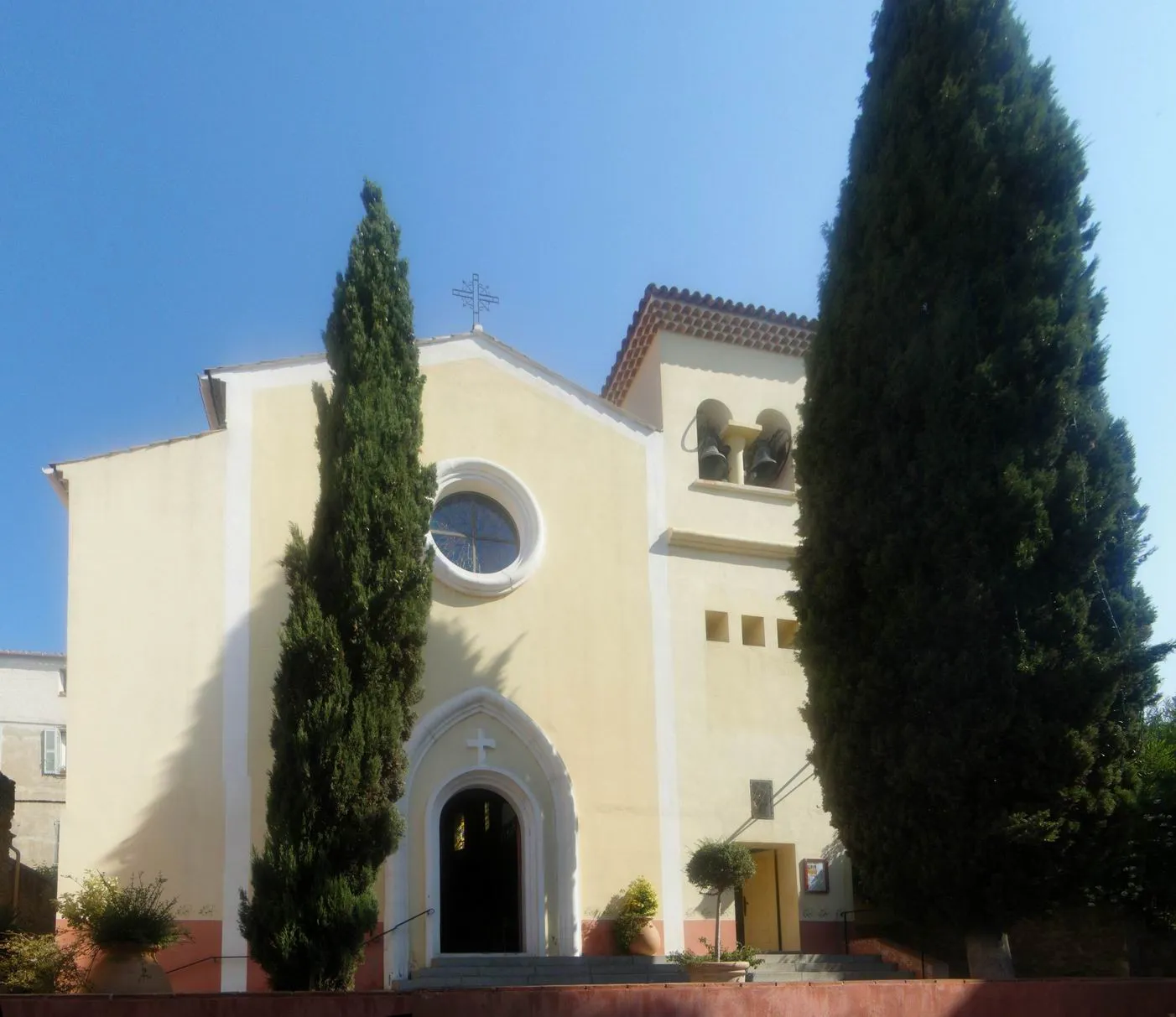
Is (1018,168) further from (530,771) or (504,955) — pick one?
(504,955)

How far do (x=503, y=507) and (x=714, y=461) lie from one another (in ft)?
12.1

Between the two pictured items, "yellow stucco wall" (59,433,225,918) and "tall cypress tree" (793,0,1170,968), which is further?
"yellow stucco wall" (59,433,225,918)

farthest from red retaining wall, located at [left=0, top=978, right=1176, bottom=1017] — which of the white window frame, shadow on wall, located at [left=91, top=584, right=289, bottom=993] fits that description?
the white window frame

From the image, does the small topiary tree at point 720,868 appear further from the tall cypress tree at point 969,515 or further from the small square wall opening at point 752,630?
the small square wall opening at point 752,630

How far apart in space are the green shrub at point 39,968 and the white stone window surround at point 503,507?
6.42 m

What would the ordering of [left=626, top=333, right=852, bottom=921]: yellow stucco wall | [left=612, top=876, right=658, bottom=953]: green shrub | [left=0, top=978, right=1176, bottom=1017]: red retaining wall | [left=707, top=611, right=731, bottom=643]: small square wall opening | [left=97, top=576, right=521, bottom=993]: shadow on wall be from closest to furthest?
[left=0, top=978, right=1176, bottom=1017]: red retaining wall < [left=97, top=576, right=521, bottom=993]: shadow on wall < [left=612, top=876, right=658, bottom=953]: green shrub < [left=626, top=333, right=852, bottom=921]: yellow stucco wall < [left=707, top=611, right=731, bottom=643]: small square wall opening

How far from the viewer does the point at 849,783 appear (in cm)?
1352

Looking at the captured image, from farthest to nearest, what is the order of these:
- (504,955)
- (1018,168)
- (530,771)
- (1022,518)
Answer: (530,771)
(504,955)
(1018,168)
(1022,518)

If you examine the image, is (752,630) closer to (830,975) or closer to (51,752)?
(830,975)

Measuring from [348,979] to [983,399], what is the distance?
339 inches

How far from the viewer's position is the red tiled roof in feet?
64.7

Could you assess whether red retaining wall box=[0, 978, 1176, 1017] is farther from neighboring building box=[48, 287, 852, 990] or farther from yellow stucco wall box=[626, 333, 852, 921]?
yellow stucco wall box=[626, 333, 852, 921]

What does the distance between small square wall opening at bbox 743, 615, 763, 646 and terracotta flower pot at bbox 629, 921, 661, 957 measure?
443 centimetres

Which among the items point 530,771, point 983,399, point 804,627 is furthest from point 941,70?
point 530,771
